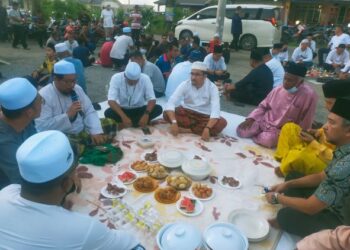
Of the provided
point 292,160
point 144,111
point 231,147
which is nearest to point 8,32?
point 144,111

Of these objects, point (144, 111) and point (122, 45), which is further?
point (122, 45)

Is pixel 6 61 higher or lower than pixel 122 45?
lower

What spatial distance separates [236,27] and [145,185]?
10.9m

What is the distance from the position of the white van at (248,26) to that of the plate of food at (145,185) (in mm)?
11164

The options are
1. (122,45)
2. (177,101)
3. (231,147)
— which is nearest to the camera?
(231,147)

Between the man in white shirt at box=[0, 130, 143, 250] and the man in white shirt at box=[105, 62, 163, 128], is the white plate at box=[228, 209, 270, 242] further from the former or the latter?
the man in white shirt at box=[105, 62, 163, 128]

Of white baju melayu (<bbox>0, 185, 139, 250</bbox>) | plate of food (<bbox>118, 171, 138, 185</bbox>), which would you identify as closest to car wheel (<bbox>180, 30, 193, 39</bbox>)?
plate of food (<bbox>118, 171, 138, 185</bbox>)

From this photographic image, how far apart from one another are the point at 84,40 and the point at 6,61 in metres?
2.85

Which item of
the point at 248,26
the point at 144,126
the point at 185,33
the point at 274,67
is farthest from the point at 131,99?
the point at 248,26

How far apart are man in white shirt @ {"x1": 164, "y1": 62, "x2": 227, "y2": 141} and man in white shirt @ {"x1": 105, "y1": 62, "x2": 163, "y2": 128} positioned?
32cm

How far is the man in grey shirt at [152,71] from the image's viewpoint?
5324 millimetres

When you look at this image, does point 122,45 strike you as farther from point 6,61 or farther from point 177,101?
point 177,101

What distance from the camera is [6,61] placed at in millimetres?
8836

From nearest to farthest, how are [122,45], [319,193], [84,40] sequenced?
[319,193], [122,45], [84,40]
